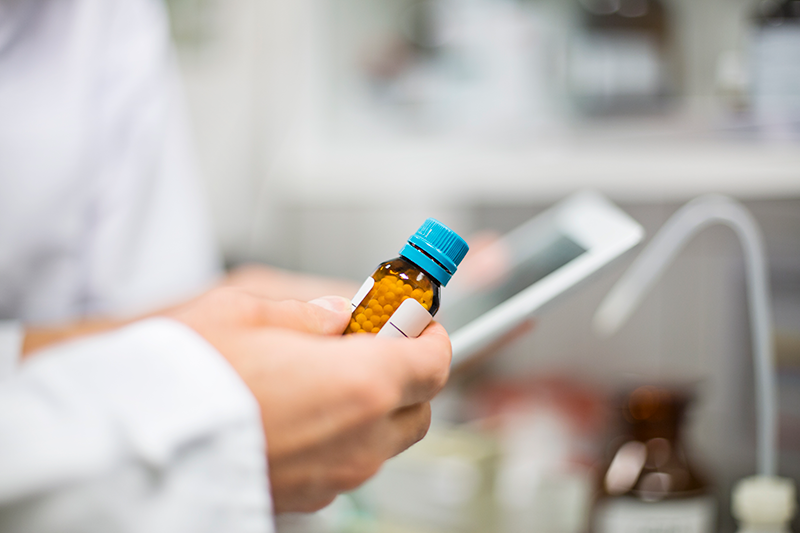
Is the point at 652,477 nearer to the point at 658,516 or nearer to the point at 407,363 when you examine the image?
the point at 658,516

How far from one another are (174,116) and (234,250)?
19.4 inches

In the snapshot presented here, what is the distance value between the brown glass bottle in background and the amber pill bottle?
30 centimetres

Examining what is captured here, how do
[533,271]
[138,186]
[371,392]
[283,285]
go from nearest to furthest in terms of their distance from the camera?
[371,392], [533,271], [283,285], [138,186]

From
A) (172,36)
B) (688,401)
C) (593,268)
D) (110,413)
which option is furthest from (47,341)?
(172,36)

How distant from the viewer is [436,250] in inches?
9.7

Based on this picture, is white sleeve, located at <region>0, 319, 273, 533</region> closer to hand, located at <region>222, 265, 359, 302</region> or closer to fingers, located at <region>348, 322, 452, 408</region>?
fingers, located at <region>348, 322, 452, 408</region>

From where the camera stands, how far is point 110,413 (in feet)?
0.78

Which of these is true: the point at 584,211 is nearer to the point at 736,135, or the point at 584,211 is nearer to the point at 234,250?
the point at 736,135

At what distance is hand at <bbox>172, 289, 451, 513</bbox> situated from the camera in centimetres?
23

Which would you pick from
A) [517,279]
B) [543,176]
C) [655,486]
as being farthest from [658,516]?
[543,176]

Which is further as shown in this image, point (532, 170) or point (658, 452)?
point (532, 170)

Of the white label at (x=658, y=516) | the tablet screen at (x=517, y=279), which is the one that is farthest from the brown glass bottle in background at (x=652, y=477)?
the tablet screen at (x=517, y=279)

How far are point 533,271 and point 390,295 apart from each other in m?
0.21

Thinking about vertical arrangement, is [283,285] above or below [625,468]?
above
